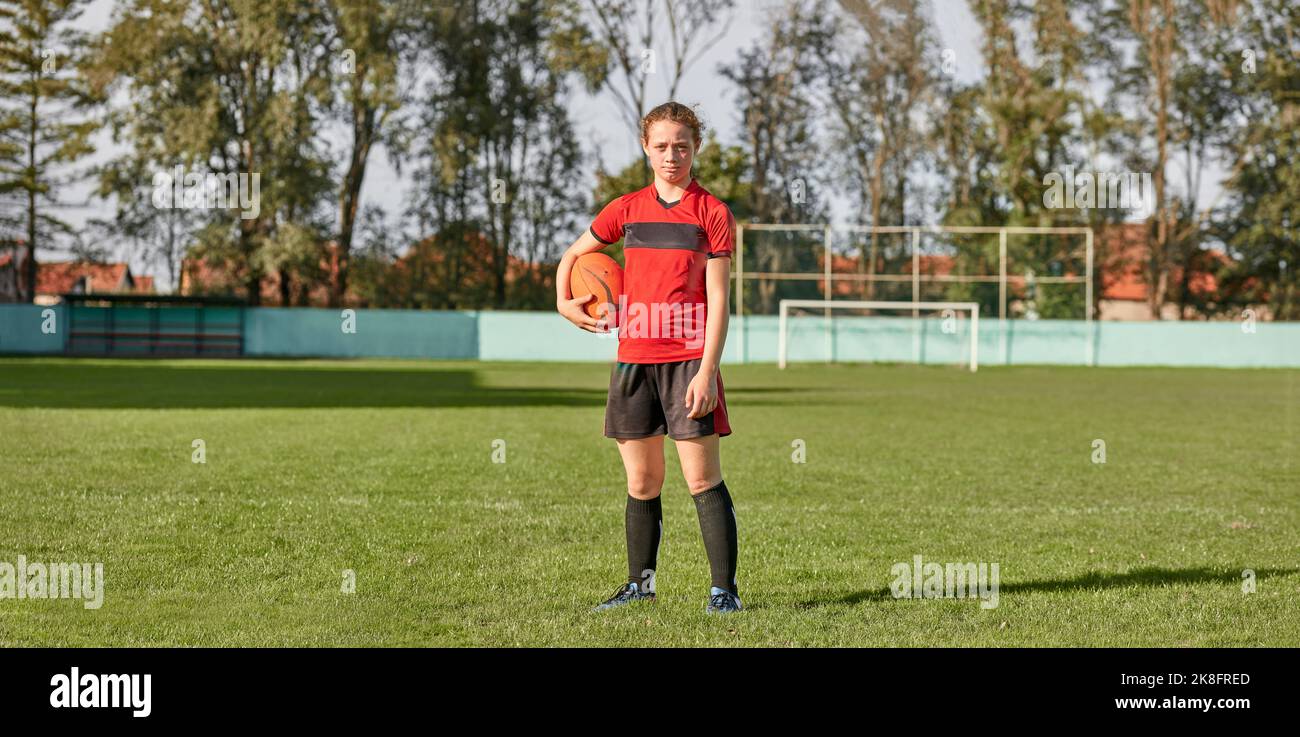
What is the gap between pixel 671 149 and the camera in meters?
5.31

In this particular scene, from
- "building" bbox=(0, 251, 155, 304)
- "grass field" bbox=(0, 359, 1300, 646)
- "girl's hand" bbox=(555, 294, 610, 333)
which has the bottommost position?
"grass field" bbox=(0, 359, 1300, 646)

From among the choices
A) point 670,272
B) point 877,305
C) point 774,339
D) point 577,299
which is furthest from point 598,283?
point 774,339

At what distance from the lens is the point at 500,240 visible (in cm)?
5031

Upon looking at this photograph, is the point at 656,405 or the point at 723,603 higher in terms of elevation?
the point at 656,405

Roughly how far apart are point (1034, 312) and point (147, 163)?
29.9 meters

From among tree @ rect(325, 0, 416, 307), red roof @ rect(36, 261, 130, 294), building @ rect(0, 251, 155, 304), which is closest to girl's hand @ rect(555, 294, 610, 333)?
tree @ rect(325, 0, 416, 307)

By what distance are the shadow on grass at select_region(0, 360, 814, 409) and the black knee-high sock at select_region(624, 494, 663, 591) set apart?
46.0 ft

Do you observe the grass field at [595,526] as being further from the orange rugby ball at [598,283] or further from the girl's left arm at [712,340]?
the orange rugby ball at [598,283]

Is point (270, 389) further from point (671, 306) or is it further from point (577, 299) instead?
point (671, 306)

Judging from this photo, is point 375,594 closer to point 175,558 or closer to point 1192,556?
point 175,558

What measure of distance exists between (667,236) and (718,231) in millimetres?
200

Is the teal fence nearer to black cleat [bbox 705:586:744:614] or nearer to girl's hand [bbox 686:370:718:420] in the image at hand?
black cleat [bbox 705:586:744:614]

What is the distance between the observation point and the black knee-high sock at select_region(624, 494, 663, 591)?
573cm
